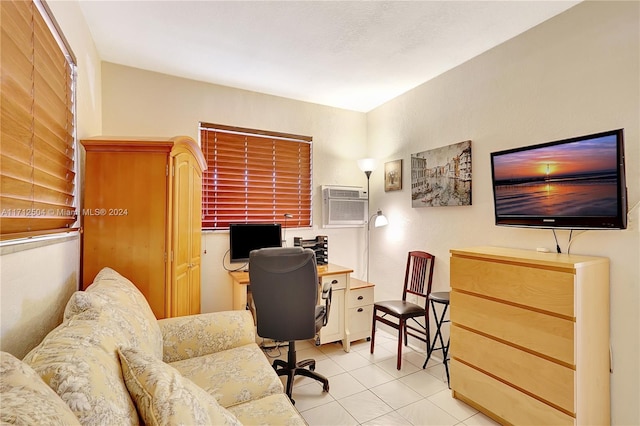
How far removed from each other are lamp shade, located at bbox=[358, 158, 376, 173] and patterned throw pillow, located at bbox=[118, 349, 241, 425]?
3013 millimetres

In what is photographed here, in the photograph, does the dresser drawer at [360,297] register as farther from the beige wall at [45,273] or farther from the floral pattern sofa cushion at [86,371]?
the floral pattern sofa cushion at [86,371]

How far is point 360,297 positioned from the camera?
315 centimetres

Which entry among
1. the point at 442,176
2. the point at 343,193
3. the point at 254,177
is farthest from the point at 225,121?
the point at 442,176

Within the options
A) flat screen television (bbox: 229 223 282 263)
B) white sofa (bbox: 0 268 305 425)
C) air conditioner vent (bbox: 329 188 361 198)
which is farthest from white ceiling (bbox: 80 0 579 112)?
white sofa (bbox: 0 268 305 425)

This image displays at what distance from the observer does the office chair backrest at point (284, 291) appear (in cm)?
213

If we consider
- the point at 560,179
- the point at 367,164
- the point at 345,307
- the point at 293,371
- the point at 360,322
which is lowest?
the point at 293,371

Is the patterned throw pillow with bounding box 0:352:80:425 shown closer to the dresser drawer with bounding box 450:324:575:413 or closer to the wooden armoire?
the wooden armoire

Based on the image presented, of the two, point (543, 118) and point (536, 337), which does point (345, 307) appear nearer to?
point (536, 337)

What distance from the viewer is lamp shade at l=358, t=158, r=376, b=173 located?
3.57m

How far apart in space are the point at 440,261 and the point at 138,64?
3361 mm

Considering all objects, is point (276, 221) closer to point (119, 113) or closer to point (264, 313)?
point (264, 313)

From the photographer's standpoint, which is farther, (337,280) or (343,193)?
(343,193)

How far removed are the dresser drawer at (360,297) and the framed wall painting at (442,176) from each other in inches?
41.3

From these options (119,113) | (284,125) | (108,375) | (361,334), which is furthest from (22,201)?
(361,334)
